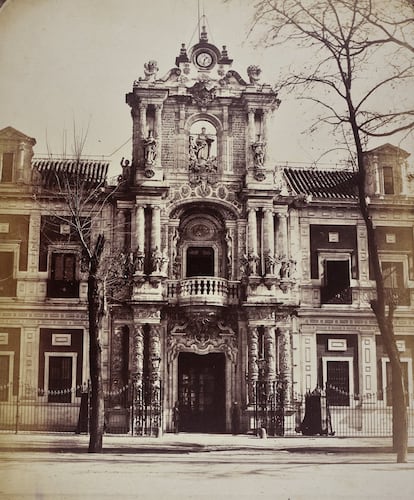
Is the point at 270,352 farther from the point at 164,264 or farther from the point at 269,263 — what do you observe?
the point at 164,264

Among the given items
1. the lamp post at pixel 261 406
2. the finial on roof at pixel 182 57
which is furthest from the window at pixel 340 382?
the finial on roof at pixel 182 57

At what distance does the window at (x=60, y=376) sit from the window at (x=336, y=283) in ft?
7.29

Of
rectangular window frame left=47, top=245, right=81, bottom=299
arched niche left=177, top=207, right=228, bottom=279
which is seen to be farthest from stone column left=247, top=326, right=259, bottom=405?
rectangular window frame left=47, top=245, right=81, bottom=299

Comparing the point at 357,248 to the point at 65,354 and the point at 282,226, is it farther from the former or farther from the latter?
the point at 65,354

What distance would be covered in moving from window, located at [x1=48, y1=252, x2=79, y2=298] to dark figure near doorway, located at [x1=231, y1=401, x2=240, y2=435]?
1.57 metres

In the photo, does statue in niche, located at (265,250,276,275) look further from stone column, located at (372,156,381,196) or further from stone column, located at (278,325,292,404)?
stone column, located at (372,156,381,196)

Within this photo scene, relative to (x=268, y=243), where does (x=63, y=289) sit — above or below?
below

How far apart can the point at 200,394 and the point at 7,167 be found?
2338 millimetres

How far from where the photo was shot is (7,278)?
19.6 ft

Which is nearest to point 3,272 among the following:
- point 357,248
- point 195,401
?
point 195,401

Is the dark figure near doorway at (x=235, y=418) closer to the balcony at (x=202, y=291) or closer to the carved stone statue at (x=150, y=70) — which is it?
the balcony at (x=202, y=291)

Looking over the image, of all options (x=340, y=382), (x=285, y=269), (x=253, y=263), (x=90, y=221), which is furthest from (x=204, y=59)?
(x=340, y=382)

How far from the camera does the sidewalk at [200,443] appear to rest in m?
5.95

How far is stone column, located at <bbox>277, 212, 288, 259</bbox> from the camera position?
7219 millimetres
